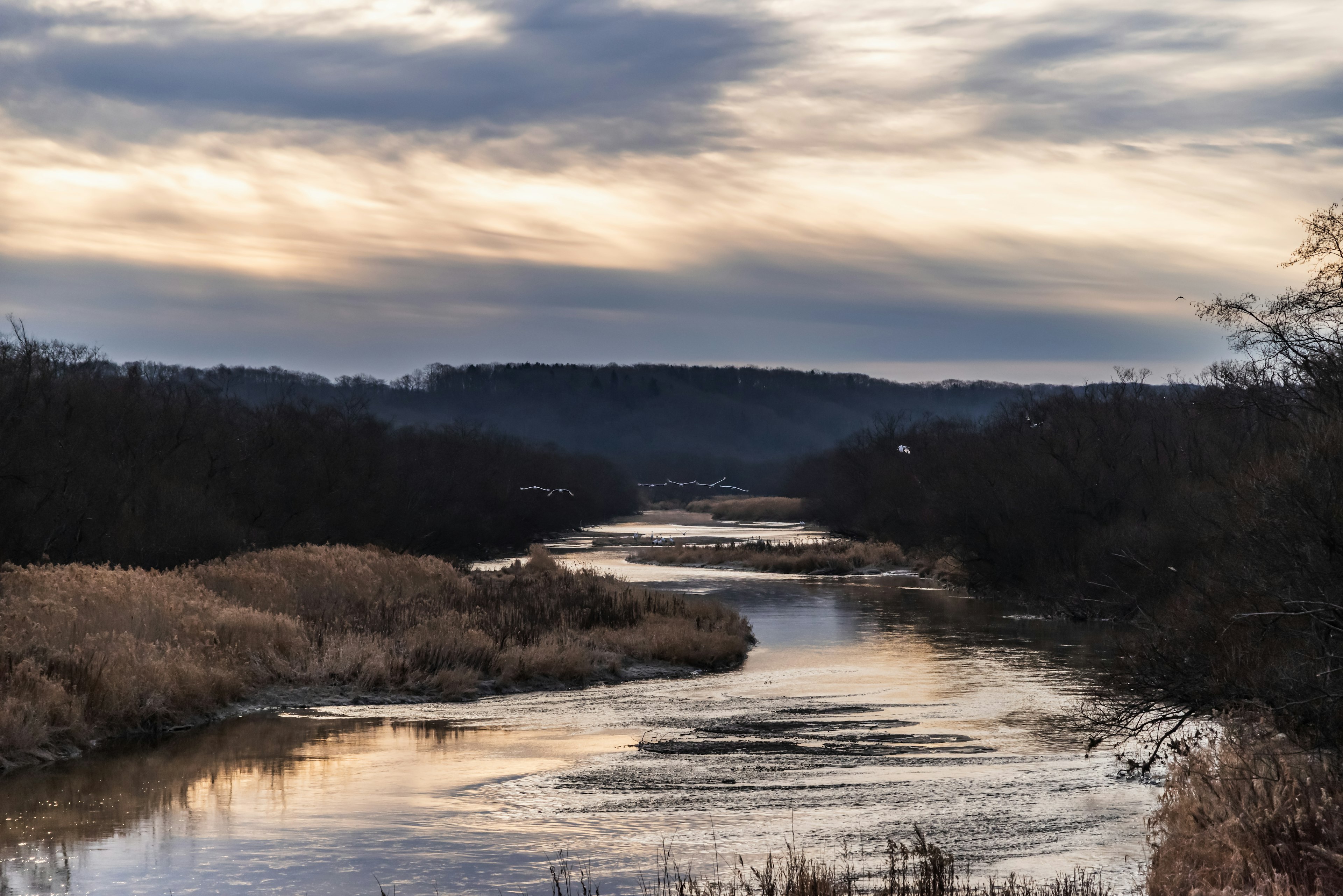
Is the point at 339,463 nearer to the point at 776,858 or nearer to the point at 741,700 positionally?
the point at 741,700

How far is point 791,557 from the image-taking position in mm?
69375

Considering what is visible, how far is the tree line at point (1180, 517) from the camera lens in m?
13.7

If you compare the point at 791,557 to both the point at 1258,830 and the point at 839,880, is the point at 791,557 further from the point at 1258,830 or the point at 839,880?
the point at 1258,830

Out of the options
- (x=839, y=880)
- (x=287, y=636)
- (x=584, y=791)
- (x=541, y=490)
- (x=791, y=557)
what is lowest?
(x=791, y=557)

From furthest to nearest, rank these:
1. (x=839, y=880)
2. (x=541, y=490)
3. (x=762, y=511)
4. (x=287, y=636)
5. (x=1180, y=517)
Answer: (x=762, y=511), (x=541, y=490), (x=1180, y=517), (x=287, y=636), (x=839, y=880)

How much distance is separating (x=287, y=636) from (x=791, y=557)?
144ft

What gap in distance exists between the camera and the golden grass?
5153 inches

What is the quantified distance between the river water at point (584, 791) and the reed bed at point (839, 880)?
0.27 metres

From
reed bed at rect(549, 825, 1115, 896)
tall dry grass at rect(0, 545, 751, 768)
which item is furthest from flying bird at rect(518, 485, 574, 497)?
reed bed at rect(549, 825, 1115, 896)

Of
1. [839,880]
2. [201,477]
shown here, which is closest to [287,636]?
[839,880]

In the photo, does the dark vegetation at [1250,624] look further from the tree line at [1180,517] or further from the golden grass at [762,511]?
the golden grass at [762,511]

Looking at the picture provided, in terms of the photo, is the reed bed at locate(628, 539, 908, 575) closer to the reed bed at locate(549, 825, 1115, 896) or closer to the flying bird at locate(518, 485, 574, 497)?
the flying bird at locate(518, 485, 574, 497)

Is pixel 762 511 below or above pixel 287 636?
below

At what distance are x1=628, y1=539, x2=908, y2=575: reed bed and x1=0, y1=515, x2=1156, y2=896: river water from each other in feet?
121
